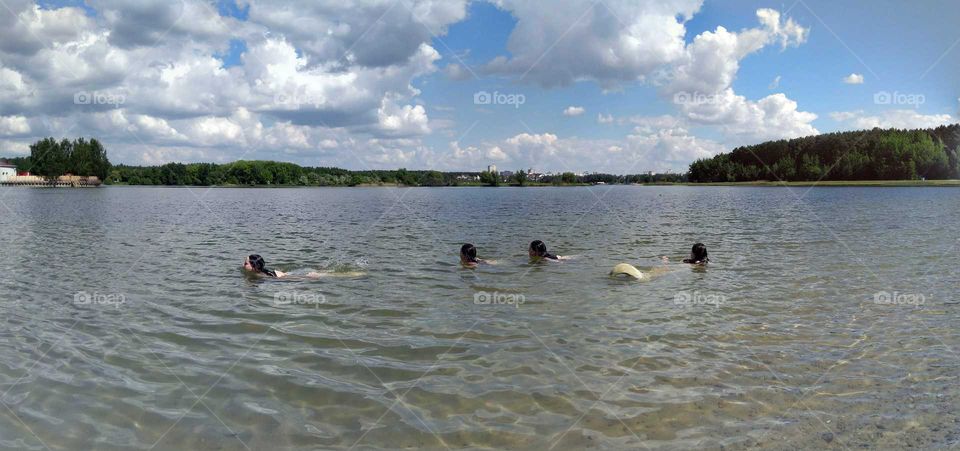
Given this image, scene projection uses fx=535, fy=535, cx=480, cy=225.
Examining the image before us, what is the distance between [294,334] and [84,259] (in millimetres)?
18973

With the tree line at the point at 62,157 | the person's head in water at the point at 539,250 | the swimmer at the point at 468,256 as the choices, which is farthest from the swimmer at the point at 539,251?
the tree line at the point at 62,157

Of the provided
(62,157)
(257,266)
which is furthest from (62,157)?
(257,266)

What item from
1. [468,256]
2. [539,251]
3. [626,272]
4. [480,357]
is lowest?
[480,357]

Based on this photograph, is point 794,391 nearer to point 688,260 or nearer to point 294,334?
point 294,334

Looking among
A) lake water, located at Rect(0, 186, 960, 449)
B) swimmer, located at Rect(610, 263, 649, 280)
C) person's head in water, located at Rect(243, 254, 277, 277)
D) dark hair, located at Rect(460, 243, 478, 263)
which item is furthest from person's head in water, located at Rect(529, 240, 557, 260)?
person's head in water, located at Rect(243, 254, 277, 277)

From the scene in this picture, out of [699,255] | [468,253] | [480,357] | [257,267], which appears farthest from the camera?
[699,255]

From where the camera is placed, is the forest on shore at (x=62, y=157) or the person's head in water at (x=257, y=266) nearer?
the person's head in water at (x=257, y=266)

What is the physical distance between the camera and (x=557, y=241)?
33938 millimetres

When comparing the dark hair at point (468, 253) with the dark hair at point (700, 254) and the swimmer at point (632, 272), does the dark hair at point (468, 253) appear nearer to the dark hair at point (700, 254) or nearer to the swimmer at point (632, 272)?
the swimmer at point (632, 272)

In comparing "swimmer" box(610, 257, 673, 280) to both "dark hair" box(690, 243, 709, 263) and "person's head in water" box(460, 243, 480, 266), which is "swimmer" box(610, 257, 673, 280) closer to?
"dark hair" box(690, 243, 709, 263)

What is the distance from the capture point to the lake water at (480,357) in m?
7.34

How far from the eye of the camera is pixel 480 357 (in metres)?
10.4

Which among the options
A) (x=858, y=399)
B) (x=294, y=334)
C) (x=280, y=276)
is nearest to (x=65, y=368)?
(x=294, y=334)

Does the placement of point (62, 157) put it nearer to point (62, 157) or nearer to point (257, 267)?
point (62, 157)
